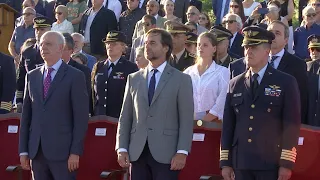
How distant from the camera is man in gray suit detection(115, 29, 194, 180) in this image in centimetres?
751

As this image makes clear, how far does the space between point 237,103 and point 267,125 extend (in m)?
0.36

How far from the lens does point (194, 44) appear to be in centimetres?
1126

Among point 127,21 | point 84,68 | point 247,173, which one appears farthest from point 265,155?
point 127,21

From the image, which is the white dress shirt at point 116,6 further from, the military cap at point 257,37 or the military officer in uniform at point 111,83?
the military cap at point 257,37

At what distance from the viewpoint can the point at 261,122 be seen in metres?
7.37

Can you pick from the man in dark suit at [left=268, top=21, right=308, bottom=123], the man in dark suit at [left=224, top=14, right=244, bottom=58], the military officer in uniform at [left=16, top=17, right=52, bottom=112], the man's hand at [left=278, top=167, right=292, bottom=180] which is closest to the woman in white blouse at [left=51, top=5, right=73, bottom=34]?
the man in dark suit at [left=224, top=14, right=244, bottom=58]

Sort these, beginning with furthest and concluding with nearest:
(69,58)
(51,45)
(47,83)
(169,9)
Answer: (169,9), (69,58), (47,83), (51,45)

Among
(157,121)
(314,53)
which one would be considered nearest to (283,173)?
(157,121)

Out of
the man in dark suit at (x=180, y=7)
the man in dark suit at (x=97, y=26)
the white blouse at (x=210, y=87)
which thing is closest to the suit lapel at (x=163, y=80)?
the white blouse at (x=210, y=87)

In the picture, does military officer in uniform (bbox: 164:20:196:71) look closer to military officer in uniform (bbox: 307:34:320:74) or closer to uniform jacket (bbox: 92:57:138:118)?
uniform jacket (bbox: 92:57:138:118)

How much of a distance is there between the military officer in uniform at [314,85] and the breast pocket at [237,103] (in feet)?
9.99

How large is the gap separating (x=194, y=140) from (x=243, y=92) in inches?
54.1

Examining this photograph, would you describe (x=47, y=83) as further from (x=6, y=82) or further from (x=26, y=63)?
(x=26, y=63)

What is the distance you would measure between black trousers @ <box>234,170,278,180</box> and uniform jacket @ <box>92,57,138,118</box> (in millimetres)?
3410
